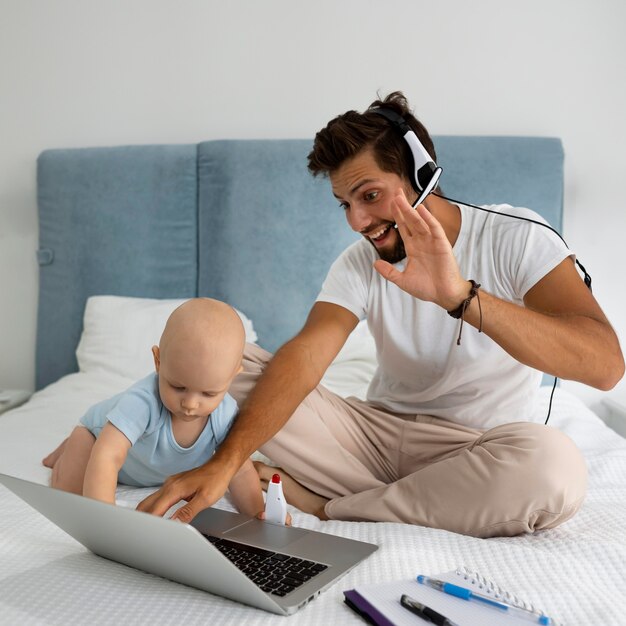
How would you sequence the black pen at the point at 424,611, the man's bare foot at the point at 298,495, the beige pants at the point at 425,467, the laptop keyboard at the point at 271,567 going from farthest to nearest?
the man's bare foot at the point at 298,495 < the beige pants at the point at 425,467 < the laptop keyboard at the point at 271,567 < the black pen at the point at 424,611

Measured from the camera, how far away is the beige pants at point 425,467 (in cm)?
117

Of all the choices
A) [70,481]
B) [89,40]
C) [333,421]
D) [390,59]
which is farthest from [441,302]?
[89,40]

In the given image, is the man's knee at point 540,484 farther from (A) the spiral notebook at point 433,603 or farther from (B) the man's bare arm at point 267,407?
(B) the man's bare arm at point 267,407

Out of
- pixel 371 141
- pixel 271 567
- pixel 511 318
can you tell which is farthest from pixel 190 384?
pixel 371 141

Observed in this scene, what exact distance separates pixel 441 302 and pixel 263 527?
466 mm

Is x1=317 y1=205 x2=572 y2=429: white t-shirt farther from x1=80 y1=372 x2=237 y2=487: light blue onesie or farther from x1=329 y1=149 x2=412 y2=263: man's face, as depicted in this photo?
x1=80 y1=372 x2=237 y2=487: light blue onesie

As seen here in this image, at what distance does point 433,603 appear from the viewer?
2.72ft

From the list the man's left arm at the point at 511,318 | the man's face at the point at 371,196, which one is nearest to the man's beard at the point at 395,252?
the man's face at the point at 371,196

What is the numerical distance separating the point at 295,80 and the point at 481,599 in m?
2.02

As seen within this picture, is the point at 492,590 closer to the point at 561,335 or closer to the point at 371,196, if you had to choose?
the point at 561,335

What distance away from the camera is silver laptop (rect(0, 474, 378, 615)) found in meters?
0.79

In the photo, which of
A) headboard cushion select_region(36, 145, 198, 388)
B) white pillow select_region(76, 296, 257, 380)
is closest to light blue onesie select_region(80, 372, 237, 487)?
white pillow select_region(76, 296, 257, 380)

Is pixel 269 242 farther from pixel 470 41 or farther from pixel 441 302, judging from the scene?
pixel 441 302

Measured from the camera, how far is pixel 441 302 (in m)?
1.25
